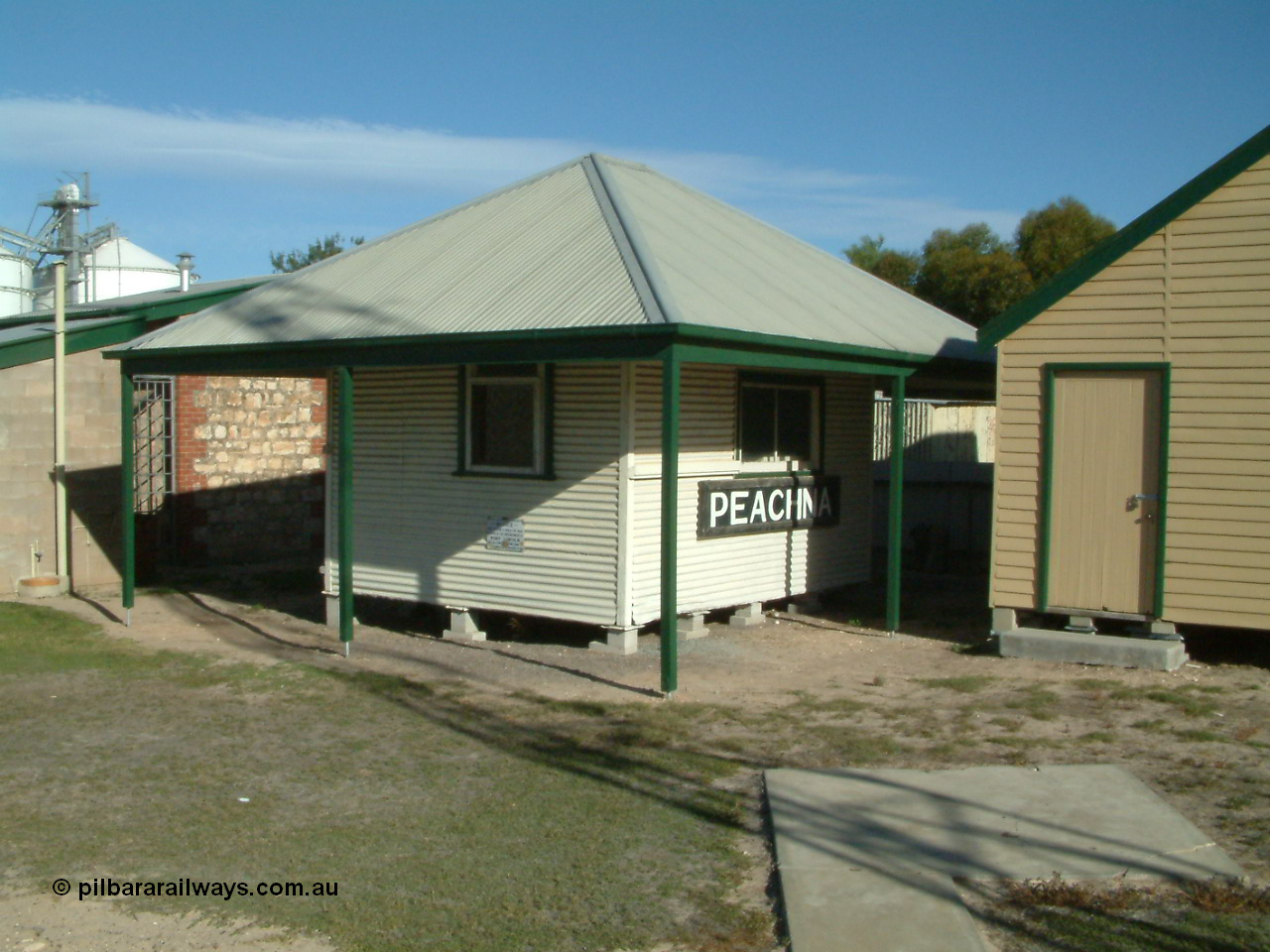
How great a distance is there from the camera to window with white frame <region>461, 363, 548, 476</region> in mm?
10930

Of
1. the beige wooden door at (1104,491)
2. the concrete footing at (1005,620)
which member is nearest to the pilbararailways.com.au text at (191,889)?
the concrete footing at (1005,620)

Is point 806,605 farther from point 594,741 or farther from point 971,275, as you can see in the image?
point 971,275

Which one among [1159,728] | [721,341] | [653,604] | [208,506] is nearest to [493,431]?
[653,604]

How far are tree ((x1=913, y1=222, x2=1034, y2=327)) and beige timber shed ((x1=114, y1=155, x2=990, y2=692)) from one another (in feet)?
71.0

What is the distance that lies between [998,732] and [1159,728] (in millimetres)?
1023

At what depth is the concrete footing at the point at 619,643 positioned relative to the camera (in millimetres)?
10573

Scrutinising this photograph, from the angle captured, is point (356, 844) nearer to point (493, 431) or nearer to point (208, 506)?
point (493, 431)

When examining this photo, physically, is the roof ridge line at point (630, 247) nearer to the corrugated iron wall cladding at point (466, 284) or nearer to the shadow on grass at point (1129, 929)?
the corrugated iron wall cladding at point (466, 284)

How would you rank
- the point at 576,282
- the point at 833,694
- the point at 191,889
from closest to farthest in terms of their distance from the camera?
the point at 191,889, the point at 833,694, the point at 576,282

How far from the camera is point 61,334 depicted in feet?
45.6

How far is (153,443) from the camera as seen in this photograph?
53.7 feet

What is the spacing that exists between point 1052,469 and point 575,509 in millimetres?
3946

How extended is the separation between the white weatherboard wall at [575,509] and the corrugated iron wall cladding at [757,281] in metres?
0.90

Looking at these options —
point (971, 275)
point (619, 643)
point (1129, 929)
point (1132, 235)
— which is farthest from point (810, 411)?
point (971, 275)
